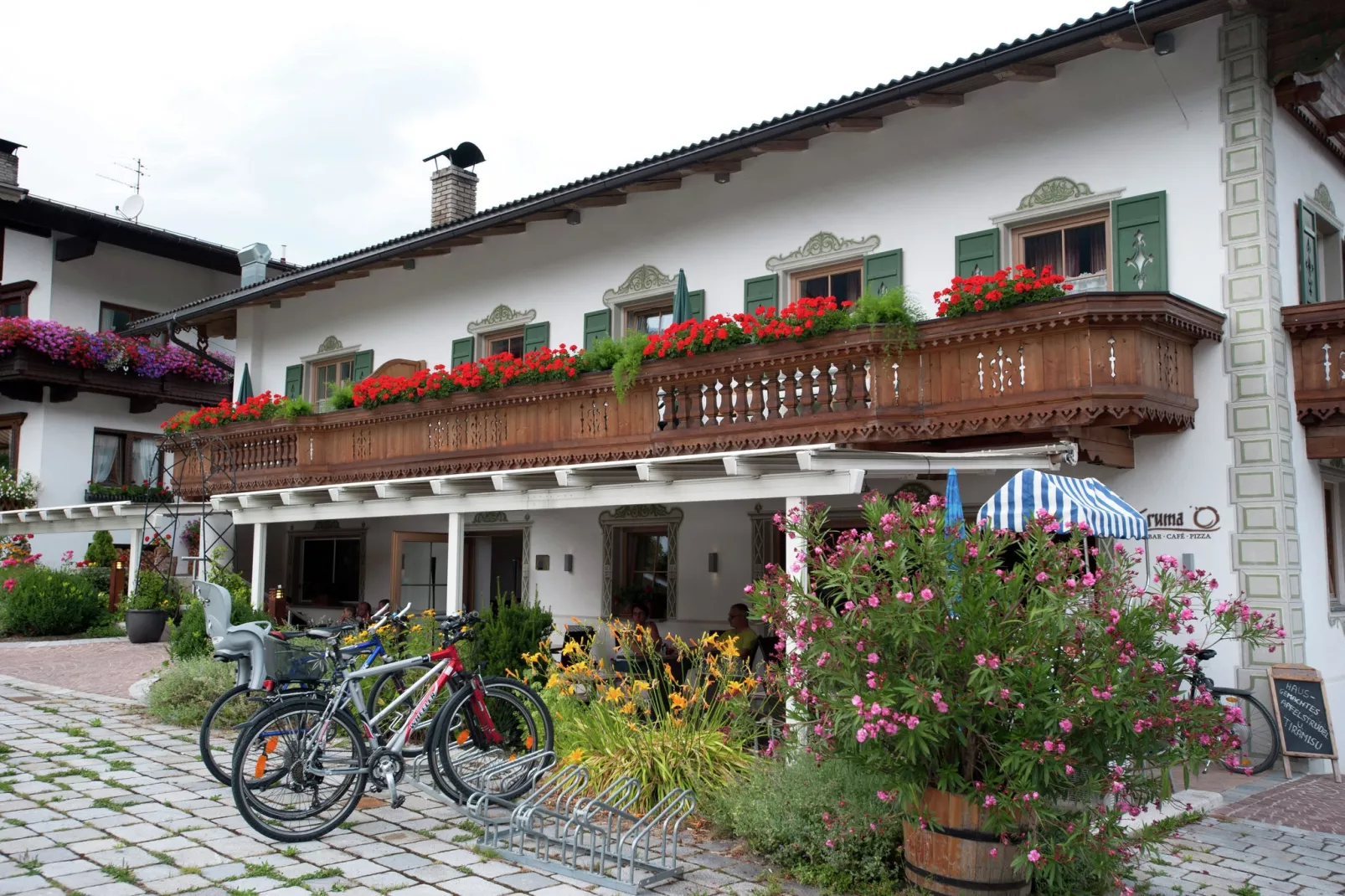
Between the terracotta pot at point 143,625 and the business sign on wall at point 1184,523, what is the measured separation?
14.7 meters

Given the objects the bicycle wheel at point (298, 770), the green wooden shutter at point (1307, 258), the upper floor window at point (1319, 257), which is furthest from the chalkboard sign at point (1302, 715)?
the bicycle wheel at point (298, 770)

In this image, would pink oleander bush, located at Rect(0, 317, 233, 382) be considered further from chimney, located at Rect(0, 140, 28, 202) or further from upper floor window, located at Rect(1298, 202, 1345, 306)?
upper floor window, located at Rect(1298, 202, 1345, 306)

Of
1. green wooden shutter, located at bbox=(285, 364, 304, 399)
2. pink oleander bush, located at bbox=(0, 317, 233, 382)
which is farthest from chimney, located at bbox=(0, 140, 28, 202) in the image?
green wooden shutter, located at bbox=(285, 364, 304, 399)

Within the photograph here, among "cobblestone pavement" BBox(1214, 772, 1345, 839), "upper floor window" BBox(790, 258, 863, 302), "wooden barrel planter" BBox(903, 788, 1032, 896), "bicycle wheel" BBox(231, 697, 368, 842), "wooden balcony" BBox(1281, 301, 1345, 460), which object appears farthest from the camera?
"upper floor window" BBox(790, 258, 863, 302)

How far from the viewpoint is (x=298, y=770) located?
6.55 metres

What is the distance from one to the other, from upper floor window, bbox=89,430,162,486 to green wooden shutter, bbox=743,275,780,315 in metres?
17.0

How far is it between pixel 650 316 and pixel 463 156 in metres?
6.85

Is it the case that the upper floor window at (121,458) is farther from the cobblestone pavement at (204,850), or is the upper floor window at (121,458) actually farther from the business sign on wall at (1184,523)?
the business sign on wall at (1184,523)

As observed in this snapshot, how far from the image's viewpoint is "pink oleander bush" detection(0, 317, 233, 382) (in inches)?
891

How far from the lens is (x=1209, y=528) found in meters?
10.0

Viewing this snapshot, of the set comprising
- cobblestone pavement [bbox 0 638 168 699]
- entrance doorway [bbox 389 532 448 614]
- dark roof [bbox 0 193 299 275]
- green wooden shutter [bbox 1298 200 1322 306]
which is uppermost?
dark roof [bbox 0 193 299 275]

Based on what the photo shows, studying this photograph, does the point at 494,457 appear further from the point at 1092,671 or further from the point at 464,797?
the point at 1092,671

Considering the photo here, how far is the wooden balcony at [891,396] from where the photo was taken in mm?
9227

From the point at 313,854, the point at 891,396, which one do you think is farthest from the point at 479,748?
the point at 891,396
